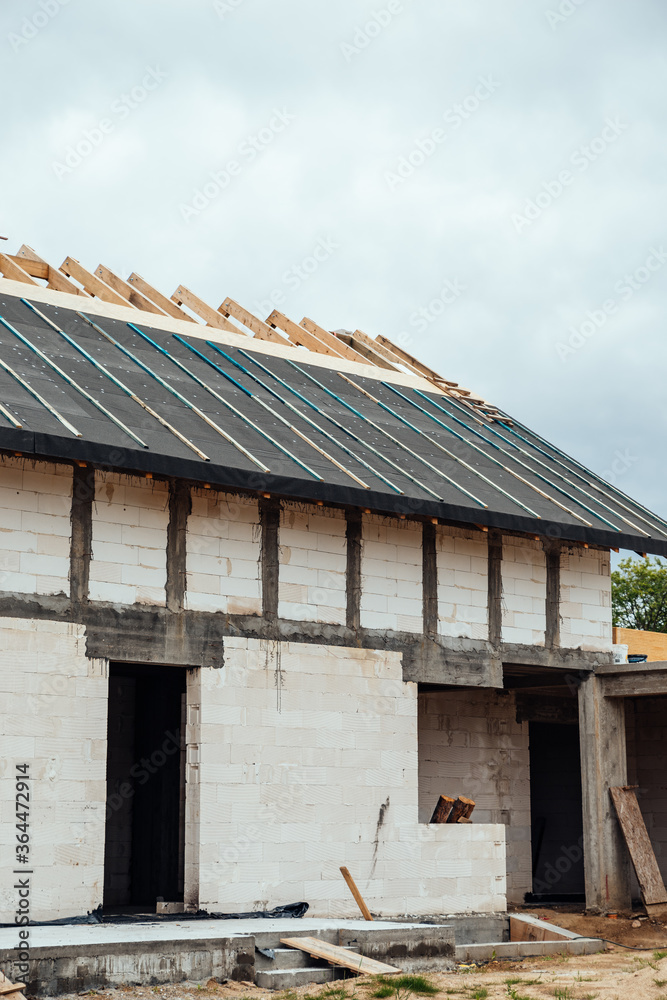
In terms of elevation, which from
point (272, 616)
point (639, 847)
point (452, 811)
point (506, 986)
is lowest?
point (506, 986)

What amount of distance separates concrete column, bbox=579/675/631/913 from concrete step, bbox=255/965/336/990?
21.8 feet

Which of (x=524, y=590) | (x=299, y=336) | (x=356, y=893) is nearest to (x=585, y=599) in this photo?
(x=524, y=590)

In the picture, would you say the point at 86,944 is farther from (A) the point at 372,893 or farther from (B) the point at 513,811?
(B) the point at 513,811

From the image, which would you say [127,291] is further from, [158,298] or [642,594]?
[642,594]

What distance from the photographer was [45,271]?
54.6 feet

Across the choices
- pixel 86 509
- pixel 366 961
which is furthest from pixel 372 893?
pixel 86 509

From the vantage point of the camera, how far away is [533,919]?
1426cm

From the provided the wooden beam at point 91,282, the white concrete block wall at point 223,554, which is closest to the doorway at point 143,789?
the white concrete block wall at point 223,554

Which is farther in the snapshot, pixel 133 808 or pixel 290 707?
pixel 133 808

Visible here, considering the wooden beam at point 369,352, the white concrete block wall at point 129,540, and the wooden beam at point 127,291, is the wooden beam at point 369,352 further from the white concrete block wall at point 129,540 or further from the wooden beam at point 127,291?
the white concrete block wall at point 129,540

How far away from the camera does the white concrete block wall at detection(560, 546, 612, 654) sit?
16.1 m

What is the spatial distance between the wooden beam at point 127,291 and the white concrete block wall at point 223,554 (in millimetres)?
4895

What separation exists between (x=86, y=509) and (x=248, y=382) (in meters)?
4.23

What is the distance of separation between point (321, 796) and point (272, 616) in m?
2.06
